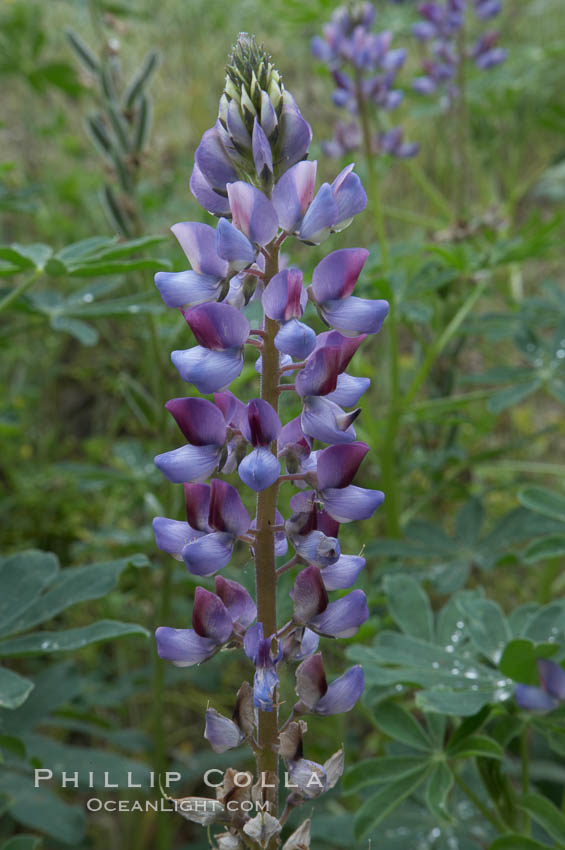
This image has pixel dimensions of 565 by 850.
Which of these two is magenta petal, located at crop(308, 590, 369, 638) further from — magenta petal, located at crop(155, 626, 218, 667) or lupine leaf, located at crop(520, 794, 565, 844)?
lupine leaf, located at crop(520, 794, 565, 844)

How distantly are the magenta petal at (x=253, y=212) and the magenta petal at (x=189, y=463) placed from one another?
0.25 metres

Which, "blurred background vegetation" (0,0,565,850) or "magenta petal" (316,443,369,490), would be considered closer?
"magenta petal" (316,443,369,490)

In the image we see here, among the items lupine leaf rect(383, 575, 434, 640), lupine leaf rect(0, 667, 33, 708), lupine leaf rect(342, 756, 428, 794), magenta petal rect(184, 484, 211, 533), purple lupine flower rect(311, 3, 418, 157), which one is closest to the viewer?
magenta petal rect(184, 484, 211, 533)

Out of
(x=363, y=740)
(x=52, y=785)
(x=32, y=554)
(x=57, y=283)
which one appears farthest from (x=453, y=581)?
(x=57, y=283)

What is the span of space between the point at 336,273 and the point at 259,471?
0.25 metres

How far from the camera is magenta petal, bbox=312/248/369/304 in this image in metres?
0.93

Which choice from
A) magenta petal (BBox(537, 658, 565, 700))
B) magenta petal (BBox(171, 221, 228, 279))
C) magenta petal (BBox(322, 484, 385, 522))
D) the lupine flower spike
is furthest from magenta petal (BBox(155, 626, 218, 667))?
magenta petal (BBox(537, 658, 565, 700))

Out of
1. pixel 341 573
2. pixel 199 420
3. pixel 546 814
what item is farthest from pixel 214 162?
pixel 546 814

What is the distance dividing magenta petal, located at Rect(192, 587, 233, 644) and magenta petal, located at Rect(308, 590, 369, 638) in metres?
0.10

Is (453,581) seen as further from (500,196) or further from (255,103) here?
(500,196)

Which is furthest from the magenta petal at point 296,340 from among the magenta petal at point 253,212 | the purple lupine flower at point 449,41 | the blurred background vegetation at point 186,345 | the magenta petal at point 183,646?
the purple lupine flower at point 449,41

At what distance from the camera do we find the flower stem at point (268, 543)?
93 centimetres

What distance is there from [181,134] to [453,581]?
3299 millimetres

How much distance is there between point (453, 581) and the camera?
1.97m
